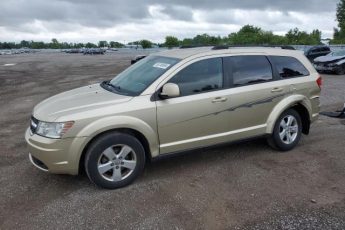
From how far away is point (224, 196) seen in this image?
178 inches

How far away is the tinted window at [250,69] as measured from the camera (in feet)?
18.1

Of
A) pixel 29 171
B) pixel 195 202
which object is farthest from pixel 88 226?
pixel 29 171

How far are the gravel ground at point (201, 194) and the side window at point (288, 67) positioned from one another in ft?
4.01

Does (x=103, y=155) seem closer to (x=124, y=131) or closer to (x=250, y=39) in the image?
(x=124, y=131)

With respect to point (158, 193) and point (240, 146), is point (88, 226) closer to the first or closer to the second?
point (158, 193)

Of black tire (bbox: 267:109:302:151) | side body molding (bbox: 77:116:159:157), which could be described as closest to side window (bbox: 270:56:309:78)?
black tire (bbox: 267:109:302:151)

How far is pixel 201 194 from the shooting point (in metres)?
4.59

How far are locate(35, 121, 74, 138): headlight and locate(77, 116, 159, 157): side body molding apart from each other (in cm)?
16

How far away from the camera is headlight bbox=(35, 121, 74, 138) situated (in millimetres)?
4391

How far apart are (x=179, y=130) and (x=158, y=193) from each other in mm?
870

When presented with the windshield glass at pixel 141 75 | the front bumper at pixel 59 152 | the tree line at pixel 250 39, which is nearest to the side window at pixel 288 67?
the windshield glass at pixel 141 75

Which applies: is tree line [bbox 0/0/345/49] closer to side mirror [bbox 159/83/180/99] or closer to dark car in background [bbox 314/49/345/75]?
dark car in background [bbox 314/49/345/75]

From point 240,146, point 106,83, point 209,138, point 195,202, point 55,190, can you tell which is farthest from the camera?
point 240,146

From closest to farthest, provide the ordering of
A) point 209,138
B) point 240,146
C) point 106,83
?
point 209,138, point 106,83, point 240,146
